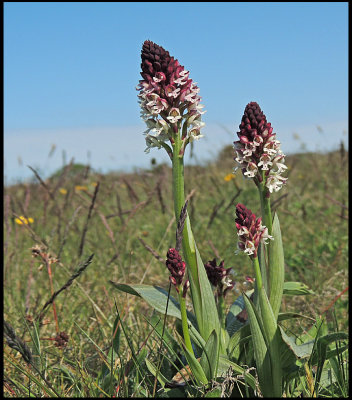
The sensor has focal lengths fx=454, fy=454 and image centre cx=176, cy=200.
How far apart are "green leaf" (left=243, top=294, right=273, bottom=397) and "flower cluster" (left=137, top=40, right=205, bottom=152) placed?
39.2 inches

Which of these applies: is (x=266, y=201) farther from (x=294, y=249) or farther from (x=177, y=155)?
(x=294, y=249)

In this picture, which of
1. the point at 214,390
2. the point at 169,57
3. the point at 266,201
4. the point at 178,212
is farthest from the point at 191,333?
the point at 169,57

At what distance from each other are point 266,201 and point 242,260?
9.21 feet

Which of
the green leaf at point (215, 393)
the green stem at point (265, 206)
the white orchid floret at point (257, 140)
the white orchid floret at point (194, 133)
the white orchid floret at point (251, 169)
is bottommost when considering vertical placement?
the green leaf at point (215, 393)

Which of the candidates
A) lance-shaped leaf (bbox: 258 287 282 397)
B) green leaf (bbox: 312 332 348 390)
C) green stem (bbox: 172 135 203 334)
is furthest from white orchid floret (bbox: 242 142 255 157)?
green leaf (bbox: 312 332 348 390)

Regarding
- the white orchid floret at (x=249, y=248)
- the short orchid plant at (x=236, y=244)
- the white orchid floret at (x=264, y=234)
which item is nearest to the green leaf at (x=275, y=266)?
the short orchid plant at (x=236, y=244)

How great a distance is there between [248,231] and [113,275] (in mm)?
3011

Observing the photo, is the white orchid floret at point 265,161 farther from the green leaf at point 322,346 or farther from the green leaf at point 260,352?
the green leaf at point 322,346

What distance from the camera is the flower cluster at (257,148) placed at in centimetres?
240

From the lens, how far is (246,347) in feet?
9.20

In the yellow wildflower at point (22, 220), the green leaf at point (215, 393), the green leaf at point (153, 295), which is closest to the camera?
the green leaf at point (215, 393)

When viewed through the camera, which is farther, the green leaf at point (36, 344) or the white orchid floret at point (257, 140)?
the green leaf at point (36, 344)

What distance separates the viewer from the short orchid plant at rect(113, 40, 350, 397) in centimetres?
238

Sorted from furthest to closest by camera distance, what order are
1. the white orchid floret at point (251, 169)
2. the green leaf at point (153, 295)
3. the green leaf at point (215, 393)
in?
the green leaf at point (153, 295) → the white orchid floret at point (251, 169) → the green leaf at point (215, 393)
